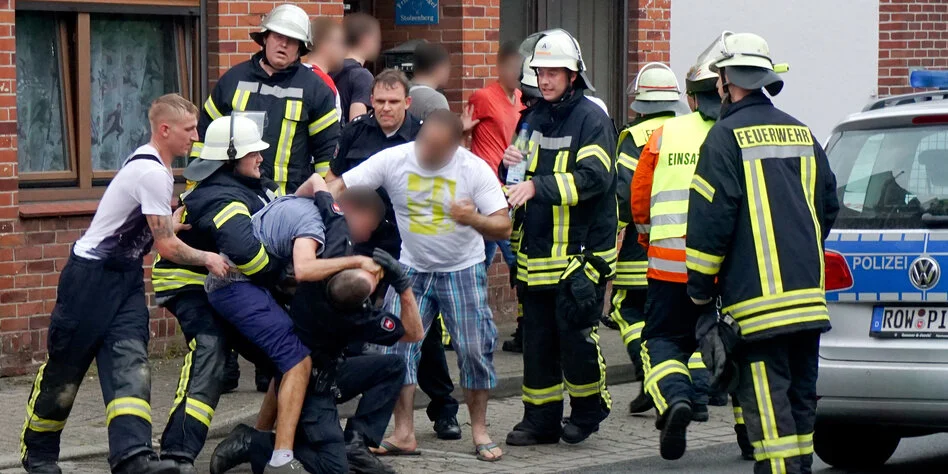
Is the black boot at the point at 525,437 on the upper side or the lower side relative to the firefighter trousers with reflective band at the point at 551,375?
lower

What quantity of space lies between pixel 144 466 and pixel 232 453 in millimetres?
517

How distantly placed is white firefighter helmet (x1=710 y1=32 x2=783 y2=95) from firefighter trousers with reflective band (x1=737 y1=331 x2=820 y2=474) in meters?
0.99

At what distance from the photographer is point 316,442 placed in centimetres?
704

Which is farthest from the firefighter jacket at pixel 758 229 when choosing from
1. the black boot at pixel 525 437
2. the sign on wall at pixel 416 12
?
the sign on wall at pixel 416 12

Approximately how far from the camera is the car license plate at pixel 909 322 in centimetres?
670

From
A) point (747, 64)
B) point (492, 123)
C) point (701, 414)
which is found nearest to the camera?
point (747, 64)

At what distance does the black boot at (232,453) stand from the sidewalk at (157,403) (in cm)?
77

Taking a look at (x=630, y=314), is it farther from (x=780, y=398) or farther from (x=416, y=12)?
(x=416, y=12)

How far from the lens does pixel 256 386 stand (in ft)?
29.9

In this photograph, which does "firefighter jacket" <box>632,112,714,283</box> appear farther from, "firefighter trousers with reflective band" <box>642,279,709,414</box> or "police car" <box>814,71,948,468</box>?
"police car" <box>814,71,948,468</box>

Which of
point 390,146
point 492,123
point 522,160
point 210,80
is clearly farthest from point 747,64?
point 210,80

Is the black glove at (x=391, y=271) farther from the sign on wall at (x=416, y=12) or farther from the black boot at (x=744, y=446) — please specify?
the sign on wall at (x=416, y=12)

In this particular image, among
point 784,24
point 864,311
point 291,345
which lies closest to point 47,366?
point 291,345

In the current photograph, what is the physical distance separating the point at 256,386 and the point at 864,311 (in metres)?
3.69
